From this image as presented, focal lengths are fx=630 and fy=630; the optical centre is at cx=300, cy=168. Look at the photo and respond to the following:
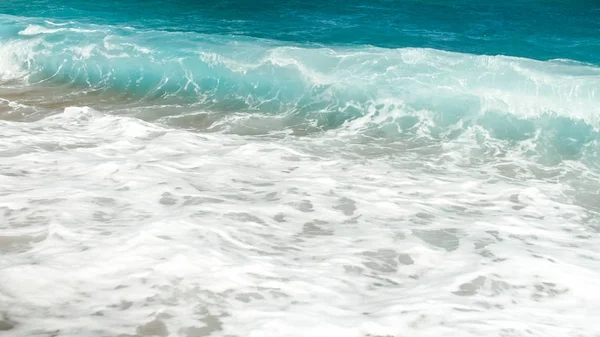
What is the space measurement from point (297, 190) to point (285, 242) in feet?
3.88

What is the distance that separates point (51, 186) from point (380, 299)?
2.95m

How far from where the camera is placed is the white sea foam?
3.22 meters

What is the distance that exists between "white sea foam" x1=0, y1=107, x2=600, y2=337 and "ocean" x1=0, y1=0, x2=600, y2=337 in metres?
0.02

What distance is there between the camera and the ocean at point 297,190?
3324 mm

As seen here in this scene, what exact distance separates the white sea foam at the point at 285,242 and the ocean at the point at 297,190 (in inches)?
0.7

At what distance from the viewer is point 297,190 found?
17.8 feet

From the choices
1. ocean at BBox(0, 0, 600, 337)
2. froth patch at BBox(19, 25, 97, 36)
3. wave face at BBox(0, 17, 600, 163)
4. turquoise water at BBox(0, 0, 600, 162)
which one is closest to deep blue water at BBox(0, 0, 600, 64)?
turquoise water at BBox(0, 0, 600, 162)

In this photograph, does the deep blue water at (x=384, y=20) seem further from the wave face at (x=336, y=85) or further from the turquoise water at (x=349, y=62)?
the wave face at (x=336, y=85)

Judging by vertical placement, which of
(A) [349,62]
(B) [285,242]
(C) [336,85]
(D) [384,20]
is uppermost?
(D) [384,20]

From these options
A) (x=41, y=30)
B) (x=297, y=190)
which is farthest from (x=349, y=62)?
(x=41, y=30)

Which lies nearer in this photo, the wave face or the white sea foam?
the white sea foam

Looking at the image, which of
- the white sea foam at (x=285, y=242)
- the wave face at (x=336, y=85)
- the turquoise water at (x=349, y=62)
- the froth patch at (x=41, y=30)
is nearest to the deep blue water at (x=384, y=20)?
the turquoise water at (x=349, y=62)

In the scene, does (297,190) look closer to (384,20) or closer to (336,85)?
(336,85)

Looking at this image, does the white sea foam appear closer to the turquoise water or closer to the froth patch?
the turquoise water
